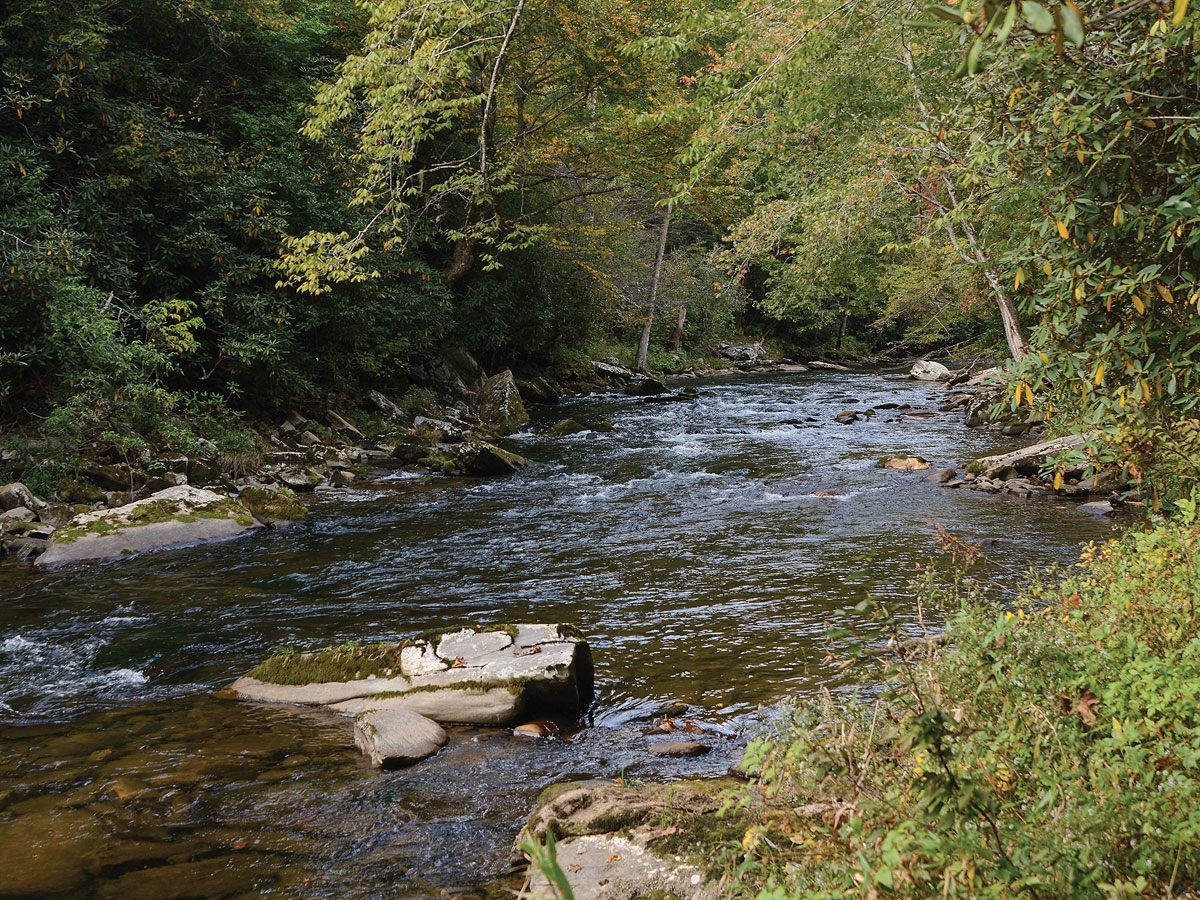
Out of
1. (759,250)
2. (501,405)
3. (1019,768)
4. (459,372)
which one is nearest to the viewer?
(1019,768)

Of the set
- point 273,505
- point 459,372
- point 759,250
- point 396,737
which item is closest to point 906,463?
point 759,250

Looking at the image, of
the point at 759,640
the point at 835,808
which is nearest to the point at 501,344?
the point at 759,640

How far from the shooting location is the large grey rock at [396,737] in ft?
15.9

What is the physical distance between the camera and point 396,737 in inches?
196

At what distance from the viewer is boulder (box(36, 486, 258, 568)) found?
9.45 meters

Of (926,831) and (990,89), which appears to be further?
(990,89)

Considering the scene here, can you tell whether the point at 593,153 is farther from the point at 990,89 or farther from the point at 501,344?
the point at 990,89

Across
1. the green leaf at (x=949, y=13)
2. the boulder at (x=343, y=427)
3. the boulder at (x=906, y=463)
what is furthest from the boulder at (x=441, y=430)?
the green leaf at (x=949, y=13)

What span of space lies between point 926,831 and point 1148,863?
1.71 ft

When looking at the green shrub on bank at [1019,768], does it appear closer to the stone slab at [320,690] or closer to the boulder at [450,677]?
the boulder at [450,677]

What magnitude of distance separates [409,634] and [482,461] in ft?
25.8

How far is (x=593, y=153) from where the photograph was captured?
20266mm

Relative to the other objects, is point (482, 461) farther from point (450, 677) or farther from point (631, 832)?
point (631, 832)

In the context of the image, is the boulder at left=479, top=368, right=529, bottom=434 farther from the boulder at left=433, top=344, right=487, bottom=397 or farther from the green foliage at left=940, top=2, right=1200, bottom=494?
the green foliage at left=940, top=2, right=1200, bottom=494
